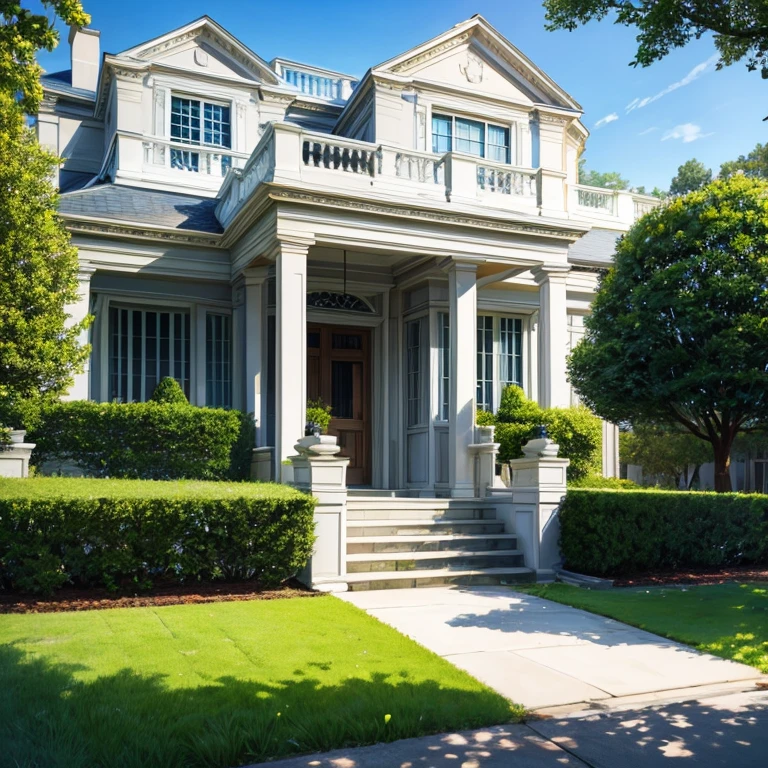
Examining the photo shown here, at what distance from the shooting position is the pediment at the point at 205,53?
17234mm

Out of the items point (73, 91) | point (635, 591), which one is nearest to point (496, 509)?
point (635, 591)

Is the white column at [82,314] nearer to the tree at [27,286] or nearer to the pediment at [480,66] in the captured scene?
the tree at [27,286]

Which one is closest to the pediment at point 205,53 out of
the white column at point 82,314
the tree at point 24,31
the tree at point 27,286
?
the white column at point 82,314

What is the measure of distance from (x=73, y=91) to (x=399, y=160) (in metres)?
9.57

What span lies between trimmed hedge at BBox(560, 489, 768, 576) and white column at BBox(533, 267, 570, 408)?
3387mm

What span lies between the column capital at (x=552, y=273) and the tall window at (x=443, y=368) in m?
1.98

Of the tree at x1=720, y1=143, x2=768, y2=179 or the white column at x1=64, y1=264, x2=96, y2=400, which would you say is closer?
the white column at x1=64, y1=264, x2=96, y2=400

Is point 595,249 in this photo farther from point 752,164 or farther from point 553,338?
point 752,164

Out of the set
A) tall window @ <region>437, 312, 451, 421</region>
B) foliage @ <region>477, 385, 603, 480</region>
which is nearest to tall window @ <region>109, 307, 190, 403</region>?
tall window @ <region>437, 312, 451, 421</region>

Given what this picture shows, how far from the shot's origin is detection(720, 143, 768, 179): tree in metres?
41.2

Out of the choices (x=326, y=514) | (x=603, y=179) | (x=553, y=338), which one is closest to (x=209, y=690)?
(x=326, y=514)

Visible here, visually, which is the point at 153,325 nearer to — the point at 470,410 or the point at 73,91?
the point at 470,410

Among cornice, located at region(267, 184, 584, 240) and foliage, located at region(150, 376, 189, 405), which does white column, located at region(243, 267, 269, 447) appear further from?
cornice, located at region(267, 184, 584, 240)

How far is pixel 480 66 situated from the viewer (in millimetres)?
18406
